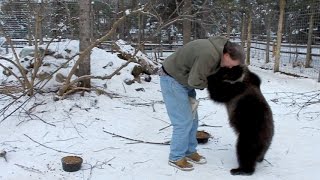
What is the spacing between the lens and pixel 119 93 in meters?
6.91

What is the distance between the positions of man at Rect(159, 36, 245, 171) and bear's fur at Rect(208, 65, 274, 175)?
0.55 feet

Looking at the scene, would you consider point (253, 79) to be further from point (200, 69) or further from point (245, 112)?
point (200, 69)

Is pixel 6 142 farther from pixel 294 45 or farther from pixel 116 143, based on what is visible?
pixel 294 45

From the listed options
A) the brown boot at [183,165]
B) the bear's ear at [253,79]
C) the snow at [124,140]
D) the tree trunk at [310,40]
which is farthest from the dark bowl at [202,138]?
the tree trunk at [310,40]

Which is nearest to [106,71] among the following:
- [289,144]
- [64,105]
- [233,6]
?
[64,105]

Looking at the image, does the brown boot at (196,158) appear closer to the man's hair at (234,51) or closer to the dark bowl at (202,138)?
the dark bowl at (202,138)

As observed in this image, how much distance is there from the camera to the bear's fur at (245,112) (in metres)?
3.50

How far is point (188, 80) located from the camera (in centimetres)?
335

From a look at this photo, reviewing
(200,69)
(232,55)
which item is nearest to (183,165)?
(200,69)

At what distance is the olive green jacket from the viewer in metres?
3.27

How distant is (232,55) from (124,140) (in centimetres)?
197

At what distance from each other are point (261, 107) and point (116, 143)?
1.85 meters

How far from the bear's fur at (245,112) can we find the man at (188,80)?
17 centimetres

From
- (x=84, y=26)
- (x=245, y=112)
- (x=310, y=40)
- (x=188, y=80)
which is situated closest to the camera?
(x=188, y=80)
